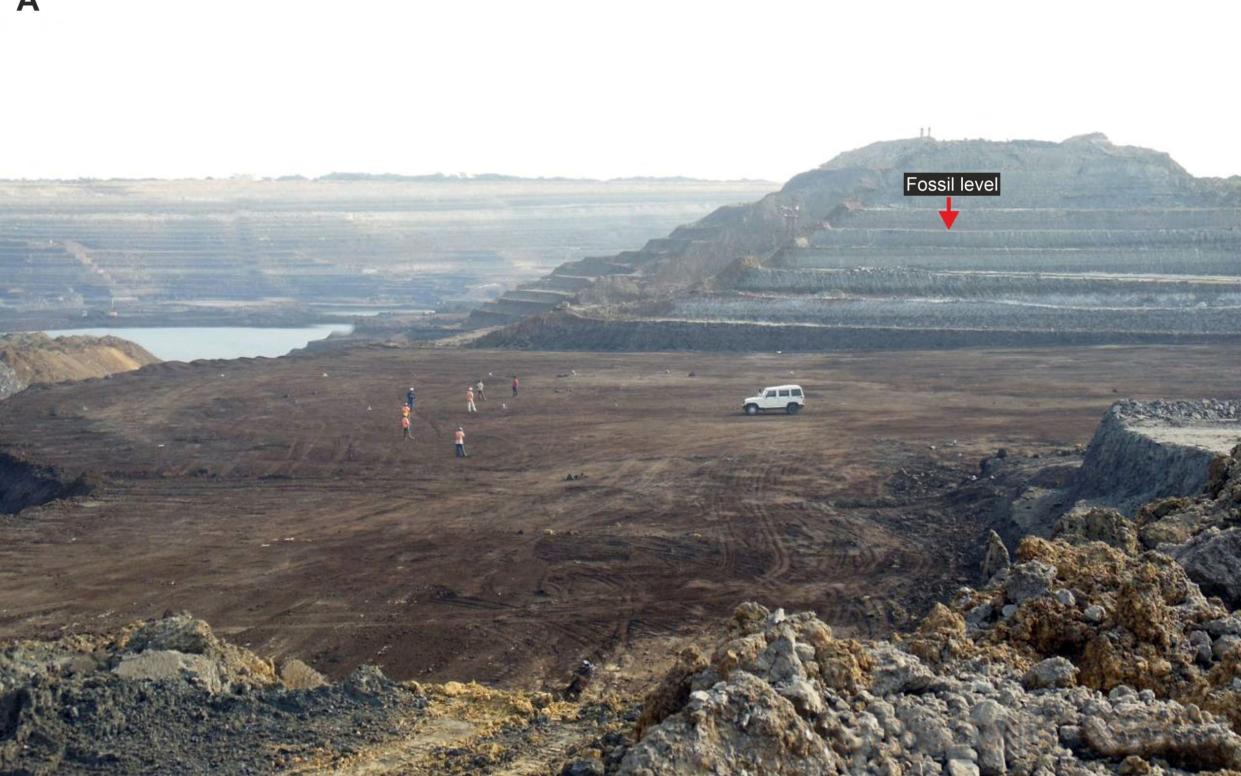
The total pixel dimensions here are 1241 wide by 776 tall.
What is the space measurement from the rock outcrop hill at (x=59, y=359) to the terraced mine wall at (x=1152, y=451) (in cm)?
4562

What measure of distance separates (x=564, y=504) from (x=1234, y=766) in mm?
22055

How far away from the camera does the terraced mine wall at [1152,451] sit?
935 inches

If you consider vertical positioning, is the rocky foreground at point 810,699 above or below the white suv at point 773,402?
above

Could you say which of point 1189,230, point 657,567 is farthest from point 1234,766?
point 1189,230

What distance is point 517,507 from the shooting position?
30.0m

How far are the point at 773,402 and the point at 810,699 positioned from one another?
35.2m

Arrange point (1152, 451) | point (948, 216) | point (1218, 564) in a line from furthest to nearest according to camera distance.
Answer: point (948, 216) < point (1152, 451) < point (1218, 564)

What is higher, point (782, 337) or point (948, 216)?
point (948, 216)

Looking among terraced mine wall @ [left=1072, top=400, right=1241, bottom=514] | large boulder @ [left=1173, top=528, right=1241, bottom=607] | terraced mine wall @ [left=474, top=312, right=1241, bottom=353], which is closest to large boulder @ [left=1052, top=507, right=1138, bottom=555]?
large boulder @ [left=1173, top=528, right=1241, bottom=607]

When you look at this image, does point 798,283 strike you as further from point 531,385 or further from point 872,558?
point 872,558

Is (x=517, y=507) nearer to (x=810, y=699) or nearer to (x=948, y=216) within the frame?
(x=810, y=699)

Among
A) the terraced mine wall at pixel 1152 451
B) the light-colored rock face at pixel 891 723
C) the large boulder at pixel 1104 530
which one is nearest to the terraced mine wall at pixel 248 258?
the terraced mine wall at pixel 1152 451

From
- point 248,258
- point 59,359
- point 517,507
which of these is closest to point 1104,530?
point 517,507

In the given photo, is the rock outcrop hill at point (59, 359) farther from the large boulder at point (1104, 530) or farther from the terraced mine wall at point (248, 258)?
the large boulder at point (1104, 530)
